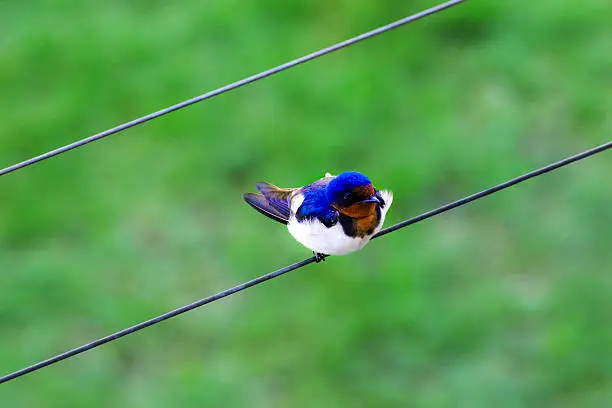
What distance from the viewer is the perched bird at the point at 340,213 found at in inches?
191

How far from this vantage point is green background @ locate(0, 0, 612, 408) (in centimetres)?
737

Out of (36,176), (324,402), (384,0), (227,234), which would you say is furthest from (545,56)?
(36,176)

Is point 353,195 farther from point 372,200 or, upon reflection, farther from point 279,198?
point 279,198

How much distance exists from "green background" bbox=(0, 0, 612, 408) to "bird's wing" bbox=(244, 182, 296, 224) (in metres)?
2.07

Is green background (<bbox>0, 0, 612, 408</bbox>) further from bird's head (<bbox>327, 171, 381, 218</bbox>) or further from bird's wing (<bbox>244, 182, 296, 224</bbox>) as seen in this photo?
bird's head (<bbox>327, 171, 381, 218</bbox>)

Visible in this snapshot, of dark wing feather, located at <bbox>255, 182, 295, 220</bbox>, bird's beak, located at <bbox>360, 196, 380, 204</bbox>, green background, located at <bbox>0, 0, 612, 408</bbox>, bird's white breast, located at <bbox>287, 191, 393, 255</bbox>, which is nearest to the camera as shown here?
bird's beak, located at <bbox>360, 196, 380, 204</bbox>

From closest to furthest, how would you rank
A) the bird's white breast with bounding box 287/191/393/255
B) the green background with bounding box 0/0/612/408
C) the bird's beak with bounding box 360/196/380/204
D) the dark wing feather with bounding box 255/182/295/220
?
the bird's beak with bounding box 360/196/380/204 → the bird's white breast with bounding box 287/191/393/255 → the dark wing feather with bounding box 255/182/295/220 → the green background with bounding box 0/0/612/408

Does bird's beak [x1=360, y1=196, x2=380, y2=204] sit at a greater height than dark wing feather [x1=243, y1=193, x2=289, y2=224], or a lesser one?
greater

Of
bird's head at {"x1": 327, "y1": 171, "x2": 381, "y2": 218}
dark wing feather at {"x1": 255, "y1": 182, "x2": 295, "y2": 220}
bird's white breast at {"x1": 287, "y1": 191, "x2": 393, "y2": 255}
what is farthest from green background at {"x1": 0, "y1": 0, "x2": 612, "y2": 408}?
bird's head at {"x1": 327, "y1": 171, "x2": 381, "y2": 218}

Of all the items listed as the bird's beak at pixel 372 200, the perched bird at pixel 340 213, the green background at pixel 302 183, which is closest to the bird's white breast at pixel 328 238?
the perched bird at pixel 340 213

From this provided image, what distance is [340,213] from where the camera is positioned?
4918mm

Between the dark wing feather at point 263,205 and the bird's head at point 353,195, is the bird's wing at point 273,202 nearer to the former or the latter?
the dark wing feather at point 263,205

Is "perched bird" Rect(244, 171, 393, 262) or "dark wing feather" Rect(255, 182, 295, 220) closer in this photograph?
"perched bird" Rect(244, 171, 393, 262)

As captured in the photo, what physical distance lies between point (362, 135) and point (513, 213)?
4.04ft
